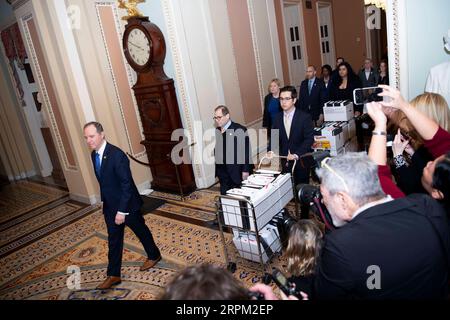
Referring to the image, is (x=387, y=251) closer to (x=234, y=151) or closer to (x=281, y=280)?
(x=281, y=280)

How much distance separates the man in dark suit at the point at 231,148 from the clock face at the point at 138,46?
198 cm

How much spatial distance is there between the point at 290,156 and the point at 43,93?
4.58 metres

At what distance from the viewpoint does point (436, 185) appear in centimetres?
144

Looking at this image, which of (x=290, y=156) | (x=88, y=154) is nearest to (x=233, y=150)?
(x=290, y=156)

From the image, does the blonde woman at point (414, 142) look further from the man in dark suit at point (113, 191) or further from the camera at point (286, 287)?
the man in dark suit at point (113, 191)

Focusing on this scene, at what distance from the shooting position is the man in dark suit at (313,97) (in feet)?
19.8

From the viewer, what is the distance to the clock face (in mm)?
4891

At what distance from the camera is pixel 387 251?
1182mm

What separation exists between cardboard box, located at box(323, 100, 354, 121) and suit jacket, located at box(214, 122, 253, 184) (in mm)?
1957

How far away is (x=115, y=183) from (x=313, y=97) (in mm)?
4294

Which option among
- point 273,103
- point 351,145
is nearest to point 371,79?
point 351,145

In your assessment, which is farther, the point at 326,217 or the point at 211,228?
the point at 211,228

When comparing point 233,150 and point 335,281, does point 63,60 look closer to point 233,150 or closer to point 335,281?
point 233,150

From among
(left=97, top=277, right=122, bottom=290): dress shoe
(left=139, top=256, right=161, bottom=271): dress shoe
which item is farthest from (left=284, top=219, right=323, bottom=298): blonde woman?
(left=97, top=277, right=122, bottom=290): dress shoe
